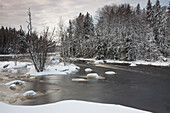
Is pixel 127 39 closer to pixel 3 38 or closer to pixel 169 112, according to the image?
pixel 169 112

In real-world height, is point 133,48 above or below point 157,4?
below

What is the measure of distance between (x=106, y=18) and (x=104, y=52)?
1178cm

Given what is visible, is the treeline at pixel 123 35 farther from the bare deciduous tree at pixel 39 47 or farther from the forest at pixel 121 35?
the bare deciduous tree at pixel 39 47

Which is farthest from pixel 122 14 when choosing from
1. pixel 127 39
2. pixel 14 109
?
pixel 14 109

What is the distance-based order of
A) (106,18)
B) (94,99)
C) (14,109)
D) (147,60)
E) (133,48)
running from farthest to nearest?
(106,18) → (133,48) → (147,60) → (94,99) → (14,109)

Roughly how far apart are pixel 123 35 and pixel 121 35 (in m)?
1.12

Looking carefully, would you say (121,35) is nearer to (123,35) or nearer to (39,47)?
(123,35)

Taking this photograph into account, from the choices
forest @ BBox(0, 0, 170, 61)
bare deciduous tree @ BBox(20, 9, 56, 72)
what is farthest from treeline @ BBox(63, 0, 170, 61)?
bare deciduous tree @ BBox(20, 9, 56, 72)

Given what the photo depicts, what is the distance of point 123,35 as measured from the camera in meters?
33.1

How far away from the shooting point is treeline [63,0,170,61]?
28562mm

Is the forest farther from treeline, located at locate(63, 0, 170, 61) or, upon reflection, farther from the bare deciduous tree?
the bare deciduous tree

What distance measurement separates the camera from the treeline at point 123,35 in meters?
28.6

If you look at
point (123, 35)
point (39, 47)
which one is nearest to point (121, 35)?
point (123, 35)

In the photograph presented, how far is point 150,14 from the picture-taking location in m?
32.1
